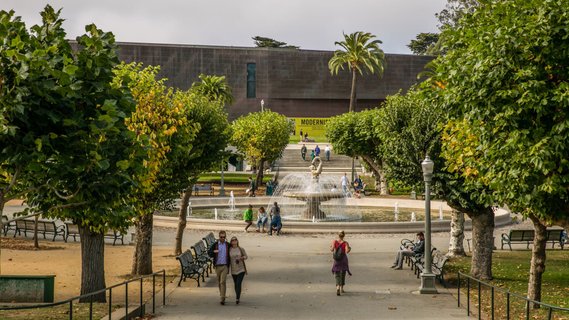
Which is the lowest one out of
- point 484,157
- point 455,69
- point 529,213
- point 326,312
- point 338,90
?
point 326,312

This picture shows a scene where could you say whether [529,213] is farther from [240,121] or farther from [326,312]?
[240,121]

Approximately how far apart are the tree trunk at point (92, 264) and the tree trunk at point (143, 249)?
13.6ft

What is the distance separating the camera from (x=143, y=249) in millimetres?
22625

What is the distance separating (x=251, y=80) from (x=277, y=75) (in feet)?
10.7

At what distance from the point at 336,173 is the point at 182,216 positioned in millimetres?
43738

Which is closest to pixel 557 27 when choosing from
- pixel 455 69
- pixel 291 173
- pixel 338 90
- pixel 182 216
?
pixel 455 69

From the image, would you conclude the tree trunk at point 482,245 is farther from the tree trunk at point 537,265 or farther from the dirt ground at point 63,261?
the dirt ground at point 63,261

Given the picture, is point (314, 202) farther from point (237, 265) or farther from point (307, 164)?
point (307, 164)

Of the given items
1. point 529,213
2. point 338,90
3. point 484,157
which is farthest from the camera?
point 338,90

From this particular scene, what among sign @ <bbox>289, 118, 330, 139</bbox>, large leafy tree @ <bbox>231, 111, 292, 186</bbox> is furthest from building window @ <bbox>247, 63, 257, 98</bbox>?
large leafy tree @ <bbox>231, 111, 292, 186</bbox>

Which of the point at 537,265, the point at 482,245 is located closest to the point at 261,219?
the point at 482,245

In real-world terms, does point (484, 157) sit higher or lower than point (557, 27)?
lower

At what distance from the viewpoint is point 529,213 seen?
55.6 ft

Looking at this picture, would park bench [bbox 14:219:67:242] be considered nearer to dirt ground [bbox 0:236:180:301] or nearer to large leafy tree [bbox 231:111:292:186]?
dirt ground [bbox 0:236:180:301]
